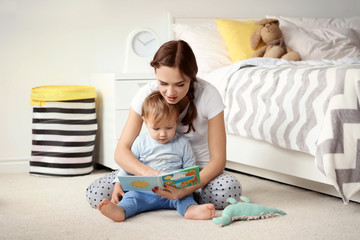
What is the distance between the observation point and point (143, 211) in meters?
1.83

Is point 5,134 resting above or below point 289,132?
below

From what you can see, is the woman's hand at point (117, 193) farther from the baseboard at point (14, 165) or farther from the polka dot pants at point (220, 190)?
the baseboard at point (14, 165)

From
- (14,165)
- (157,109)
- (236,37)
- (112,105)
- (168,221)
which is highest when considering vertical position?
(236,37)

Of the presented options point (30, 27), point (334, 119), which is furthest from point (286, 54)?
point (30, 27)

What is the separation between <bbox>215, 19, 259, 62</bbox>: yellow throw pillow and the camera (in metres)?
3.19

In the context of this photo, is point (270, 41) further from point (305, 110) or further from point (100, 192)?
point (100, 192)

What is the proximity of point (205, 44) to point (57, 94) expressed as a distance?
3.58ft

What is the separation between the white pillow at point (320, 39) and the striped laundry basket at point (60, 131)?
1461mm

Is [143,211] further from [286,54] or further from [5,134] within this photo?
[286,54]

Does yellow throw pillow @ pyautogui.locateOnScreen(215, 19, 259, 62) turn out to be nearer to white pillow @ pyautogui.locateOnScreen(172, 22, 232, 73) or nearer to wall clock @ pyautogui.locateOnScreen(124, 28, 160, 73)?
white pillow @ pyautogui.locateOnScreen(172, 22, 232, 73)

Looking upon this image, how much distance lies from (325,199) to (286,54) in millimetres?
1327

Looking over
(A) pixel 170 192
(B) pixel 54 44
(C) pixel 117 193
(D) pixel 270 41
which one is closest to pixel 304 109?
(A) pixel 170 192

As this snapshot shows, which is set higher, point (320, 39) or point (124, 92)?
point (320, 39)

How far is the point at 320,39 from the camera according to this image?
3.27 meters
